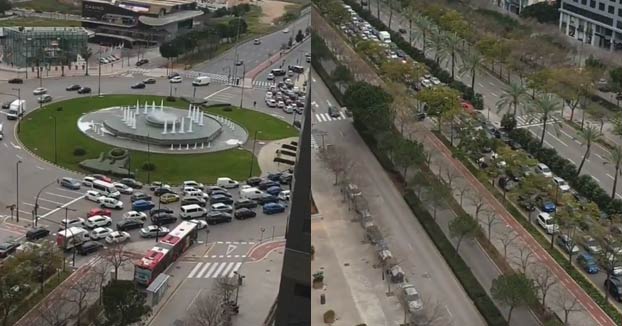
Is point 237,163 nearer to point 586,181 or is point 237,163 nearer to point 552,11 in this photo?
point 586,181

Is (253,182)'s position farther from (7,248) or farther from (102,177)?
(7,248)

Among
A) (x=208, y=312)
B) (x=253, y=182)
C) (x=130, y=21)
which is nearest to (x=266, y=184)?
(x=253, y=182)

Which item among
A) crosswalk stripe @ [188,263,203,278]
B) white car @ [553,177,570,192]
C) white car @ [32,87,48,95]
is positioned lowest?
crosswalk stripe @ [188,263,203,278]

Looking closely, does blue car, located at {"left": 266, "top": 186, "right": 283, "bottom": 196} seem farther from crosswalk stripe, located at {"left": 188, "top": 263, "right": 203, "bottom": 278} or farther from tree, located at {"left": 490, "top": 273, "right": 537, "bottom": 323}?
tree, located at {"left": 490, "top": 273, "right": 537, "bottom": 323}

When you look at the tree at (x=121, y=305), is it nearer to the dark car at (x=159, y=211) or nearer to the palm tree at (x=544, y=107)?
the dark car at (x=159, y=211)

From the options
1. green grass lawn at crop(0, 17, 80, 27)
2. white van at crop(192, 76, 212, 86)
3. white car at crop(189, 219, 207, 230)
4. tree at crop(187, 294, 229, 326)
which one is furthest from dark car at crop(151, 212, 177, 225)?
green grass lawn at crop(0, 17, 80, 27)

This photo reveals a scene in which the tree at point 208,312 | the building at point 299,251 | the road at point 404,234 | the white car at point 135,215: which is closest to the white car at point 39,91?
the white car at point 135,215

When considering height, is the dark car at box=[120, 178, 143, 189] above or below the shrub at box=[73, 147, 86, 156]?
below
